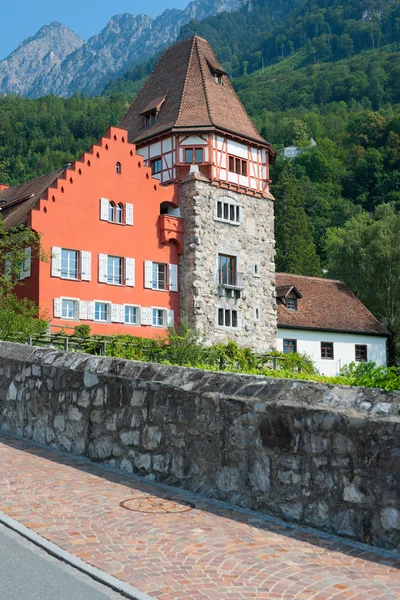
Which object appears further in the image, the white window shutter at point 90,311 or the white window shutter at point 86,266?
the white window shutter at point 86,266

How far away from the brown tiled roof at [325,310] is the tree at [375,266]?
274 inches

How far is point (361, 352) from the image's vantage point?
4962 centimetres

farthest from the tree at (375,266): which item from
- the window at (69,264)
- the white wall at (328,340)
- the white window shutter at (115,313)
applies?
the window at (69,264)

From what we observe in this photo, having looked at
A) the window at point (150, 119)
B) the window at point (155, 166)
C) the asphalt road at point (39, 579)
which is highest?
the window at point (150, 119)

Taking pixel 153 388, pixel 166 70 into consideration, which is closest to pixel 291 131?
pixel 166 70

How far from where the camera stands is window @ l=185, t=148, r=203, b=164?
42500mm

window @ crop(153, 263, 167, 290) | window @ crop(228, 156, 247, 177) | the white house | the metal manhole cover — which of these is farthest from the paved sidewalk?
the white house

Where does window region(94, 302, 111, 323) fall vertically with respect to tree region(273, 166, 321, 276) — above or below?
below

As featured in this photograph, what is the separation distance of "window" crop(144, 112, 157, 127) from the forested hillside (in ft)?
30.0

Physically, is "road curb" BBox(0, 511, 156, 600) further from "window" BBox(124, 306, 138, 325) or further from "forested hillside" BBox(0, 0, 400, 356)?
"forested hillside" BBox(0, 0, 400, 356)

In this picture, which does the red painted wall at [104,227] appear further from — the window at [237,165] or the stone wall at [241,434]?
the stone wall at [241,434]

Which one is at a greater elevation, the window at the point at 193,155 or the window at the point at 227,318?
the window at the point at 193,155

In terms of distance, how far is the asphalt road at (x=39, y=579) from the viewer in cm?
514

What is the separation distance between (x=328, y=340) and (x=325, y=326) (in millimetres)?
945
